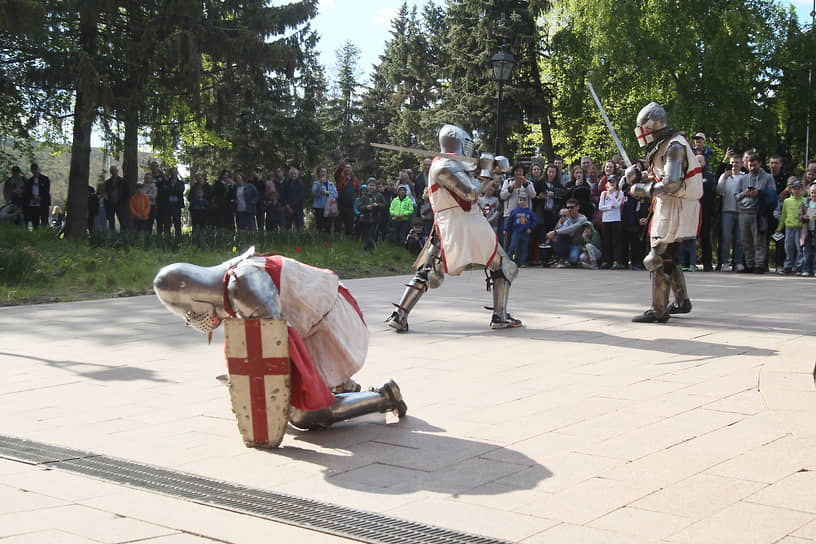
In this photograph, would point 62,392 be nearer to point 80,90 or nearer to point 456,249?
point 456,249

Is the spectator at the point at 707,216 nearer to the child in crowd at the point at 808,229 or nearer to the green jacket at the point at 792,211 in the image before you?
the green jacket at the point at 792,211

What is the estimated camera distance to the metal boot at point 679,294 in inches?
340

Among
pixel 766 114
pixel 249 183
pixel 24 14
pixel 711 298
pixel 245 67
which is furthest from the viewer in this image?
pixel 766 114

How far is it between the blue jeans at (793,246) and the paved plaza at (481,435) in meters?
6.09

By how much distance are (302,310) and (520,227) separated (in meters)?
12.2

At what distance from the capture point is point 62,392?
5.59m

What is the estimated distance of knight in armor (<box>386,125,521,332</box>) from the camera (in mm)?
7844

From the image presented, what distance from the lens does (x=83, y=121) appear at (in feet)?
58.6

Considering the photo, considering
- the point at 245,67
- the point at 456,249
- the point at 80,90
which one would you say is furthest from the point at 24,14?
the point at 456,249

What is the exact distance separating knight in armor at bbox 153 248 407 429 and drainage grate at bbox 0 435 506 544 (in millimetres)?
→ 716

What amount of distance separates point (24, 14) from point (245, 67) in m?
6.89

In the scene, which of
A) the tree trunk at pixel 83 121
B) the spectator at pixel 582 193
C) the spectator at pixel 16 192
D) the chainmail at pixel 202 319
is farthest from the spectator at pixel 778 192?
the spectator at pixel 16 192

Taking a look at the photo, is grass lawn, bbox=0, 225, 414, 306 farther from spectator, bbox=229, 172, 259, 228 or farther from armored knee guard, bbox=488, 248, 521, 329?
armored knee guard, bbox=488, 248, 521, 329

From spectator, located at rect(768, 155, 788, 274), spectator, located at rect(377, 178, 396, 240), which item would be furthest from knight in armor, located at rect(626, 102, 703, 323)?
spectator, located at rect(377, 178, 396, 240)
